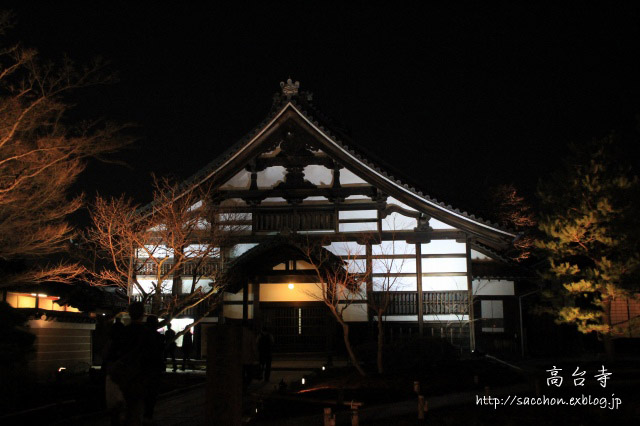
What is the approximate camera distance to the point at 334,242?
82.0 feet

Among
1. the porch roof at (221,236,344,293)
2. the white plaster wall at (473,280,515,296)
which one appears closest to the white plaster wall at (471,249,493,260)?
the white plaster wall at (473,280,515,296)

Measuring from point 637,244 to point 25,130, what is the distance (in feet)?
62.5

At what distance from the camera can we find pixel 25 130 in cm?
1633

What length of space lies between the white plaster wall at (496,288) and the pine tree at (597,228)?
4.98 m

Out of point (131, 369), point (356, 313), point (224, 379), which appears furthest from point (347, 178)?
point (131, 369)

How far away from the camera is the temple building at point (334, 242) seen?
24.0 m

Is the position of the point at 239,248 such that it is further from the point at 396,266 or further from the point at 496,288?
the point at 496,288

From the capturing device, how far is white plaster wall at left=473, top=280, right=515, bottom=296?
2661 cm

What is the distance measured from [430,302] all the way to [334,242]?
4.59 meters

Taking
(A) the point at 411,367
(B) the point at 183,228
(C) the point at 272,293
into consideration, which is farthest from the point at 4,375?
(C) the point at 272,293

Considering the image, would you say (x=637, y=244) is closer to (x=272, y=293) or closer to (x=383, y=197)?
(x=383, y=197)

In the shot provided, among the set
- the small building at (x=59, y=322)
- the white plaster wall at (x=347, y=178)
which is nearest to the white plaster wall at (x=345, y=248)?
the white plaster wall at (x=347, y=178)

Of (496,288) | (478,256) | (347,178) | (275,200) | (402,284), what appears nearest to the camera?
(402,284)

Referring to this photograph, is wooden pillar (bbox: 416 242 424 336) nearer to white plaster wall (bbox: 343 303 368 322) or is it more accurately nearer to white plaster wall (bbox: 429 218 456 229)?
white plaster wall (bbox: 429 218 456 229)
